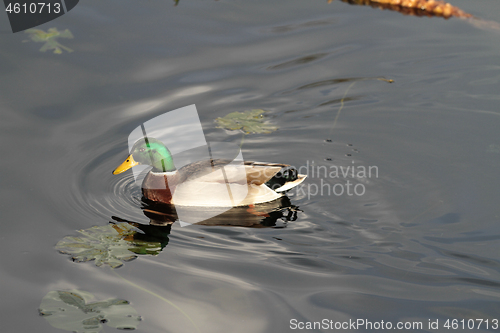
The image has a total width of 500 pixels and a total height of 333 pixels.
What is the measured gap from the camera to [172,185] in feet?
16.3

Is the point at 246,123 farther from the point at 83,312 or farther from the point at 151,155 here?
the point at 83,312

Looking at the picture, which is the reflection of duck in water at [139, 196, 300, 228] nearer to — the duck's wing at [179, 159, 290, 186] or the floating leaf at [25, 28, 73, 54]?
the duck's wing at [179, 159, 290, 186]

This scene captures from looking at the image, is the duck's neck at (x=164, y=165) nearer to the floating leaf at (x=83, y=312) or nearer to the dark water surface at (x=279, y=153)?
the dark water surface at (x=279, y=153)

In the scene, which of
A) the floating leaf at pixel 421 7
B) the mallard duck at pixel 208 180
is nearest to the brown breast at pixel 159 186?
the mallard duck at pixel 208 180

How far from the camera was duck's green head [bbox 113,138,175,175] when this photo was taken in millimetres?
4992

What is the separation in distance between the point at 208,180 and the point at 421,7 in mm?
5403

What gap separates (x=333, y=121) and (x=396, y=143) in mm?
812

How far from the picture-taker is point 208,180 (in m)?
4.77

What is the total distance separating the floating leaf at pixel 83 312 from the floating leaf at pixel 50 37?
4.42 meters

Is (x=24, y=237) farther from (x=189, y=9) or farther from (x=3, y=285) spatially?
(x=189, y=9)

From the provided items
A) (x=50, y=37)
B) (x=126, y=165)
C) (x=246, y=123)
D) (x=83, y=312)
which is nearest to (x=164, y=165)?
(x=126, y=165)

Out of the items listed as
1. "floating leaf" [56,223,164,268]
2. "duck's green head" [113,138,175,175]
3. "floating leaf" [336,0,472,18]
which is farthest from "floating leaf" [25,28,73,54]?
"floating leaf" [336,0,472,18]

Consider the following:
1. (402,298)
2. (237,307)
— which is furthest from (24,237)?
(402,298)

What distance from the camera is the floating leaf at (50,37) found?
6891mm
